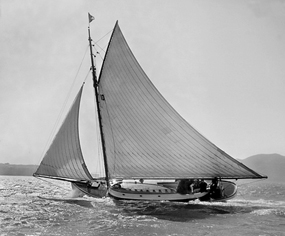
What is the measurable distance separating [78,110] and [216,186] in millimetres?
14477

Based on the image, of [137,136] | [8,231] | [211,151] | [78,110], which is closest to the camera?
[8,231]

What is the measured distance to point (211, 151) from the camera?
23016 mm

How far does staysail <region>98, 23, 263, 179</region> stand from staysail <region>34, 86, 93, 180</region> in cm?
278

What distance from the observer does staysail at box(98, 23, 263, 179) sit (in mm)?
23312

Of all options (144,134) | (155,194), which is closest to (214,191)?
(155,194)

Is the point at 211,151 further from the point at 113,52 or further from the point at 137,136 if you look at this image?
the point at 113,52

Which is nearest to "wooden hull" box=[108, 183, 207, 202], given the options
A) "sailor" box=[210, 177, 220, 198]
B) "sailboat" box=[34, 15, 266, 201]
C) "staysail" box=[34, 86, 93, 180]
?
"sailboat" box=[34, 15, 266, 201]

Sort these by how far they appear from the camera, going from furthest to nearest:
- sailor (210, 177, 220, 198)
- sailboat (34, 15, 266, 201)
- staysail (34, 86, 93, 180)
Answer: staysail (34, 86, 93, 180), sailor (210, 177, 220, 198), sailboat (34, 15, 266, 201)

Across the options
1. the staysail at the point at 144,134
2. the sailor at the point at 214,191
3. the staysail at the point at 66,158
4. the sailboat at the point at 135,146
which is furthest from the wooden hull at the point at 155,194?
the staysail at the point at 66,158

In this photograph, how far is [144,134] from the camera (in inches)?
981

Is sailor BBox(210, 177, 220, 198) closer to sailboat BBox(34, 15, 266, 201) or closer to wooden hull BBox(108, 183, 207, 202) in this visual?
sailboat BBox(34, 15, 266, 201)

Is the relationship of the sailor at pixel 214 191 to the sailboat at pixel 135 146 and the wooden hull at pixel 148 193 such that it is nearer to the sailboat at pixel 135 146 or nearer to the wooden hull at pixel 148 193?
the sailboat at pixel 135 146

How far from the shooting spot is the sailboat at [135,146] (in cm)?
2353

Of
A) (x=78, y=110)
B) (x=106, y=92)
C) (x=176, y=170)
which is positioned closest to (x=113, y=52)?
(x=106, y=92)
